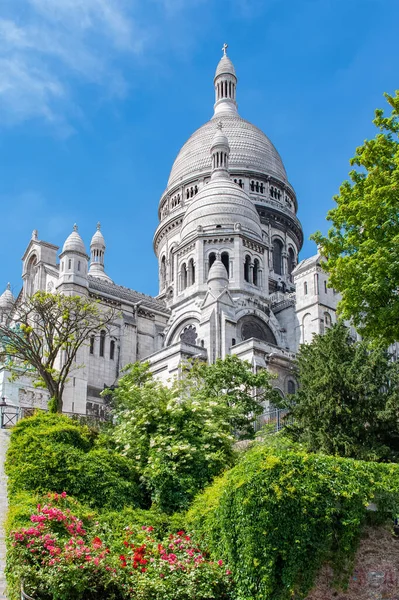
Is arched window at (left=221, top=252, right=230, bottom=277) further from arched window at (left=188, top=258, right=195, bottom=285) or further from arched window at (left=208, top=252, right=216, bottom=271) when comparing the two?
arched window at (left=188, top=258, right=195, bottom=285)

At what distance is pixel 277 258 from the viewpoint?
7694 cm

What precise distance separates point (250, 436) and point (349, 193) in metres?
12.3

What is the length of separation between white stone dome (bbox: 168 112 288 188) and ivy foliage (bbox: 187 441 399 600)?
198ft

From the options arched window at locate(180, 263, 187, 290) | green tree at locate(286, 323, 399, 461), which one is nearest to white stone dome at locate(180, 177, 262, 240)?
arched window at locate(180, 263, 187, 290)

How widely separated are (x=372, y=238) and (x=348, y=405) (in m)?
7.62

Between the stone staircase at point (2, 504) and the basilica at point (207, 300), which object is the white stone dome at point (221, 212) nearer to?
the basilica at point (207, 300)

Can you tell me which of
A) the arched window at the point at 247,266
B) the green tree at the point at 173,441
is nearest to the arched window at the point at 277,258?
the arched window at the point at 247,266

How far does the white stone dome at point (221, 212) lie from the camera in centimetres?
6353

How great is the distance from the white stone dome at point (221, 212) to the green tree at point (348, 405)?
30.8m

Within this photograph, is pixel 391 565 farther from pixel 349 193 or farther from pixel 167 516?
pixel 349 193

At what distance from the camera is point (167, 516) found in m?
24.2

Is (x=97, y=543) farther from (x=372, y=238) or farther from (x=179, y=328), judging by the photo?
(x=179, y=328)

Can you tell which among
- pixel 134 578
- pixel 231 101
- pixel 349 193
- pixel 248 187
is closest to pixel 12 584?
pixel 134 578

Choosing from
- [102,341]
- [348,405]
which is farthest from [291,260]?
[348,405]
